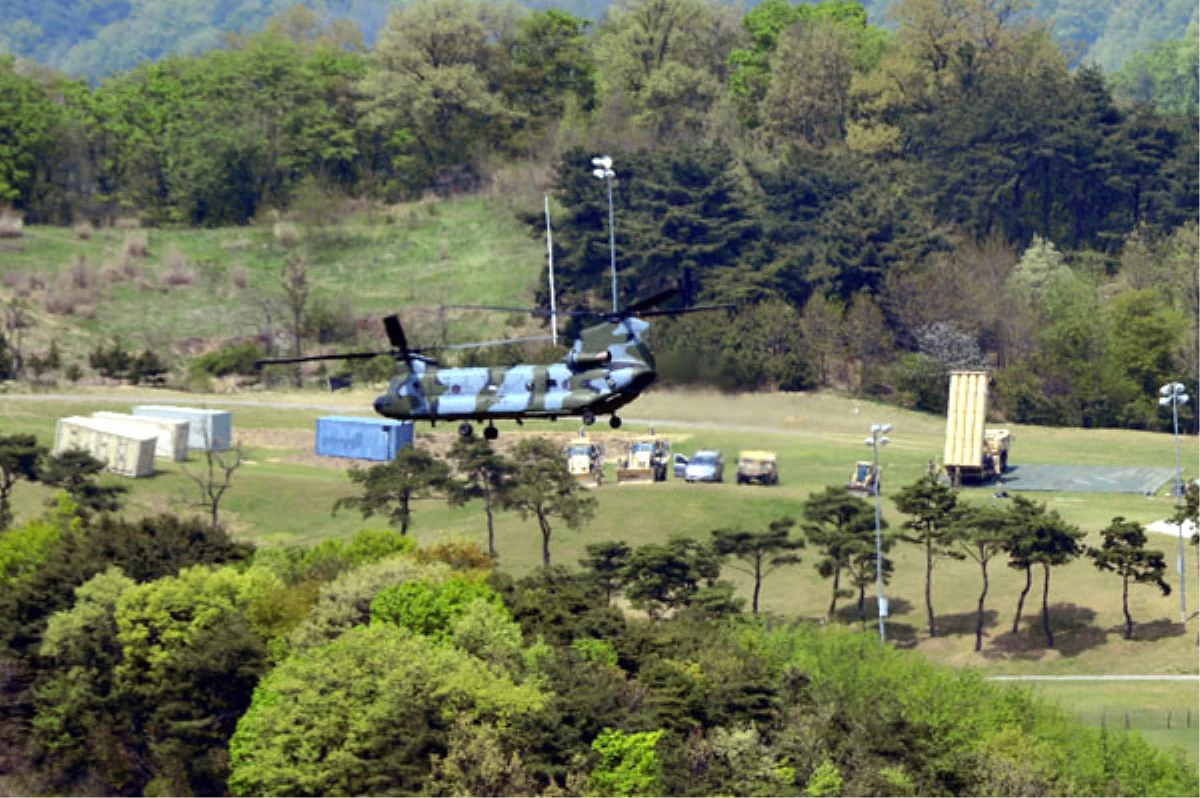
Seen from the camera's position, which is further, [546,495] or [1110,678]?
[546,495]

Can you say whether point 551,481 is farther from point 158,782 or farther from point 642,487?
point 158,782

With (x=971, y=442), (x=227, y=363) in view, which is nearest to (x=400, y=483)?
(x=971, y=442)

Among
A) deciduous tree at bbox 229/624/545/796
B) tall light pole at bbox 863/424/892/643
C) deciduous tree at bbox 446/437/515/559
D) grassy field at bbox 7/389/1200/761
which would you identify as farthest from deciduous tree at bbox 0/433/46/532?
tall light pole at bbox 863/424/892/643

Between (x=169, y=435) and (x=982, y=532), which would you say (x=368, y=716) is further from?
(x=169, y=435)

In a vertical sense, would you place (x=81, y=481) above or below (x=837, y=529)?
above

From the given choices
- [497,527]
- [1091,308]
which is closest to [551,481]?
[497,527]

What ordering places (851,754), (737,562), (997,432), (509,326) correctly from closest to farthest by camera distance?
(851,754), (737,562), (997,432), (509,326)

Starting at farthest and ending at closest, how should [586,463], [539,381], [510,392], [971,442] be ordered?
[971,442] < [586,463] < [510,392] < [539,381]
